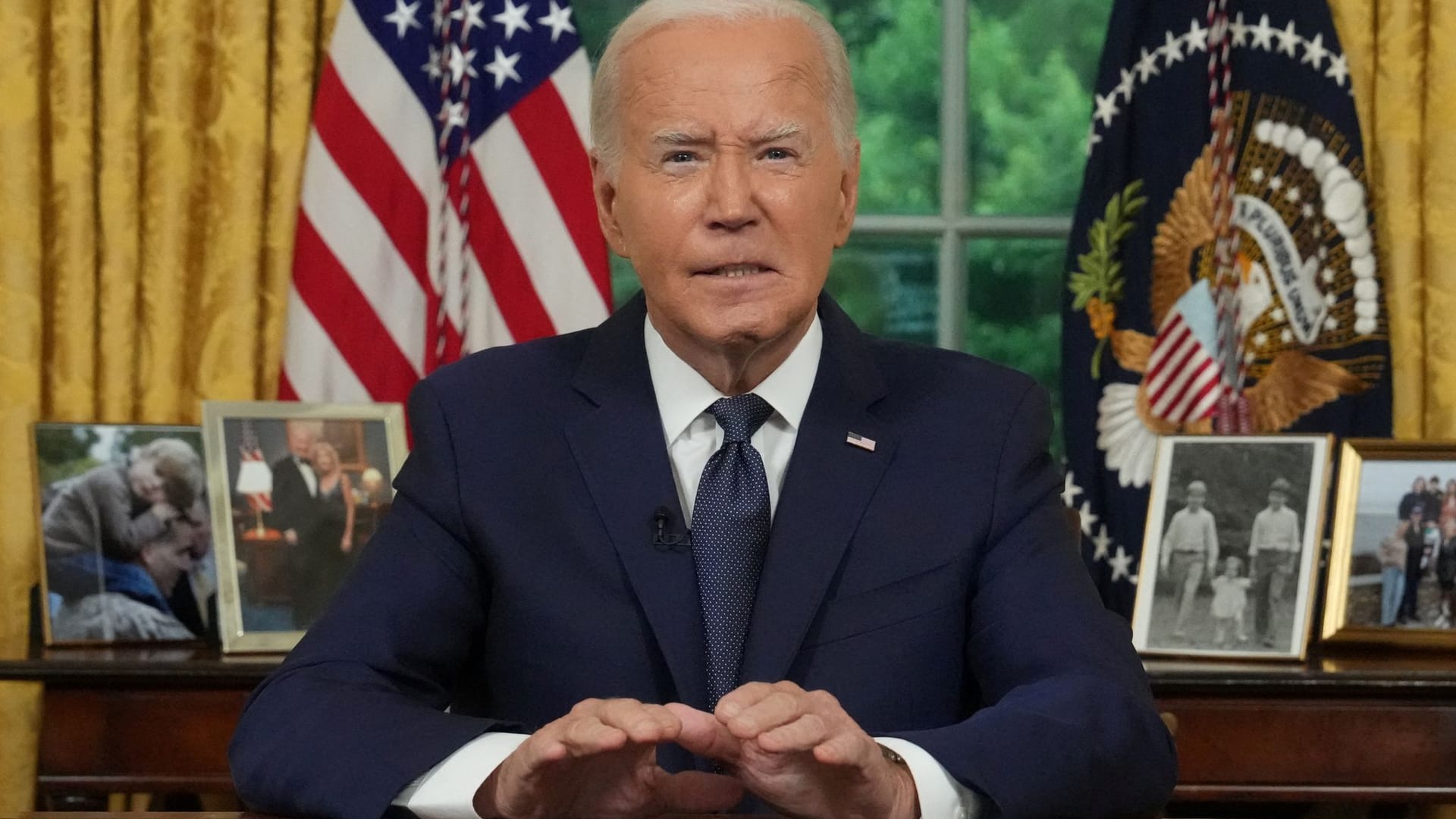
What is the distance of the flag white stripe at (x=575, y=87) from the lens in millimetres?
3180

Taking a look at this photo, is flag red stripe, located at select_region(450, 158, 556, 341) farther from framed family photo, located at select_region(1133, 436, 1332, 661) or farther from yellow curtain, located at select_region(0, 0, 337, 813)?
framed family photo, located at select_region(1133, 436, 1332, 661)

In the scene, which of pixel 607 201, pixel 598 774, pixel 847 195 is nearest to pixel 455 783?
pixel 598 774

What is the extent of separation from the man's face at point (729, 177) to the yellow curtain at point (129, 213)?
1446 mm

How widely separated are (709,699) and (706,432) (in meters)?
0.33

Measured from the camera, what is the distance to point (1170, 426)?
3.10 m

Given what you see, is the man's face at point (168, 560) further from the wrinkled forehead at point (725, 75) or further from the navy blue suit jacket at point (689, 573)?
the wrinkled forehead at point (725, 75)

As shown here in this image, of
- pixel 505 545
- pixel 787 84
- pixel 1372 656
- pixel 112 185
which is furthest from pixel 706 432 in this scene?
pixel 112 185

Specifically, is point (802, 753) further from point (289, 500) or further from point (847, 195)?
point (289, 500)

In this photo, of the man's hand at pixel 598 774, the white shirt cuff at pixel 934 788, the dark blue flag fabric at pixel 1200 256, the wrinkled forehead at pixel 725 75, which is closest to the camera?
the man's hand at pixel 598 774

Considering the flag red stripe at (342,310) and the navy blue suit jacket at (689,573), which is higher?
the flag red stripe at (342,310)

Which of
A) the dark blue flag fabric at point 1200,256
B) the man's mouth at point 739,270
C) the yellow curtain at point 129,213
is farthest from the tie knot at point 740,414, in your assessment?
the yellow curtain at point 129,213

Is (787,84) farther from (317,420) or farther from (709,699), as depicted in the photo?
(317,420)

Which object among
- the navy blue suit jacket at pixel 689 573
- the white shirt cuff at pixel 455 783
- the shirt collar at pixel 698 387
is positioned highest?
the shirt collar at pixel 698 387

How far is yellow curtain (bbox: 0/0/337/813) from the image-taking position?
302 centimetres
